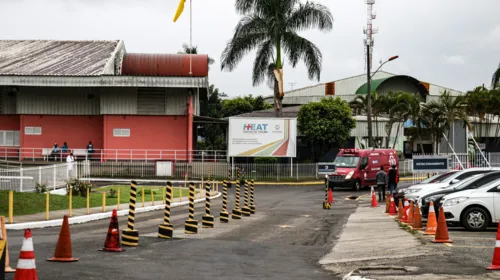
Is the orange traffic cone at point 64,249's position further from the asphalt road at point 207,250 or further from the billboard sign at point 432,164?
the billboard sign at point 432,164

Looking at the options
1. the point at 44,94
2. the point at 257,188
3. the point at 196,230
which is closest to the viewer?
the point at 196,230

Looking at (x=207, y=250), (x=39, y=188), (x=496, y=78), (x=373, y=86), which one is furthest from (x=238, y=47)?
(x=207, y=250)

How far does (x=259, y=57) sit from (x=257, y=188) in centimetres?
1275

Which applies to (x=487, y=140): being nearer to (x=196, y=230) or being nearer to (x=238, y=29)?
(x=238, y=29)

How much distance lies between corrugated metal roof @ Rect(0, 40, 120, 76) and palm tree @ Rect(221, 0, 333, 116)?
32.1 feet

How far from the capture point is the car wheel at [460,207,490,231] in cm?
1933

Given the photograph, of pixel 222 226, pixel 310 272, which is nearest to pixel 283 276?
pixel 310 272

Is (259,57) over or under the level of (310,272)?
over

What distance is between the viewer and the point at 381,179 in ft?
118

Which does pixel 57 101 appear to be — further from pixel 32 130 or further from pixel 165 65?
pixel 165 65

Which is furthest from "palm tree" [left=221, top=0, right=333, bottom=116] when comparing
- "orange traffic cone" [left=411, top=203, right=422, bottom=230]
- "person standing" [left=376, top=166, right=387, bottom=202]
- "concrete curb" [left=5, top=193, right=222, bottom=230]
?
"orange traffic cone" [left=411, top=203, right=422, bottom=230]

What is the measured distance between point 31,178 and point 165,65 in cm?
3173

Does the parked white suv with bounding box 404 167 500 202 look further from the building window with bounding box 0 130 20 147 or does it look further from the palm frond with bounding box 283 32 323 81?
the building window with bounding box 0 130 20 147

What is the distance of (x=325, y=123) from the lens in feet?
186
